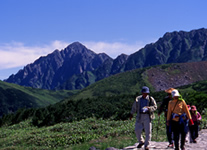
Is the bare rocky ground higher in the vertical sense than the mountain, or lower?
lower

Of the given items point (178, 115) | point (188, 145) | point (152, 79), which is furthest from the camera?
point (152, 79)

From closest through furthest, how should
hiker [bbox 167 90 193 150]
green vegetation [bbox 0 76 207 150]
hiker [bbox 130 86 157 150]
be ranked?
hiker [bbox 167 90 193 150], hiker [bbox 130 86 157 150], green vegetation [bbox 0 76 207 150]

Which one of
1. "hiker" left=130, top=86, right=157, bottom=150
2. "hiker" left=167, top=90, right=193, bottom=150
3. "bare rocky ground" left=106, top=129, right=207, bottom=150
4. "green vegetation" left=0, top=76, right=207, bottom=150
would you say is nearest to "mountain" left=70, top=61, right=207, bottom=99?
"green vegetation" left=0, top=76, right=207, bottom=150

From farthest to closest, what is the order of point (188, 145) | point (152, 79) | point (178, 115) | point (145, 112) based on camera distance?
1. point (152, 79)
2. point (188, 145)
3. point (145, 112)
4. point (178, 115)

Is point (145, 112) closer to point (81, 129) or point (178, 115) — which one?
point (178, 115)

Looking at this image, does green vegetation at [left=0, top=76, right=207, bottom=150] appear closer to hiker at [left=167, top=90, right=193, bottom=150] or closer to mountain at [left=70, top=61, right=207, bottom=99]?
hiker at [left=167, top=90, right=193, bottom=150]

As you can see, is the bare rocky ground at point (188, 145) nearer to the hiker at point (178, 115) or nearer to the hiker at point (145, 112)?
the hiker at point (145, 112)

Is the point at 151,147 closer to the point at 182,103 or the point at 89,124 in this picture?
the point at 182,103

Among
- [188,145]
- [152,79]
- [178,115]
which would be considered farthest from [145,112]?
[152,79]

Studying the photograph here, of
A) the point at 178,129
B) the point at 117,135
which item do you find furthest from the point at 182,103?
the point at 117,135

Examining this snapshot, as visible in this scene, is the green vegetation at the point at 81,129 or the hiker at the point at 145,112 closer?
the hiker at the point at 145,112

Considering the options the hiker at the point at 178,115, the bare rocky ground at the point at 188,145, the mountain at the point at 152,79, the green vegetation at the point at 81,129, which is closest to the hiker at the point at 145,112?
the bare rocky ground at the point at 188,145

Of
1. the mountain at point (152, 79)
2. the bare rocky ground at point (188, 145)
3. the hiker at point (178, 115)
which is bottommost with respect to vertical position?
the bare rocky ground at point (188, 145)

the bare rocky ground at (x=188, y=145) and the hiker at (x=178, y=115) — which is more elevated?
the hiker at (x=178, y=115)
